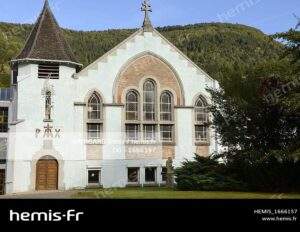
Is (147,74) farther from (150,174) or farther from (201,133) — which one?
(150,174)

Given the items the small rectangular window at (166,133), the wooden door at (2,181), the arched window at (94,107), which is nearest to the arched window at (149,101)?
the small rectangular window at (166,133)

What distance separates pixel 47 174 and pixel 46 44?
27.0 feet

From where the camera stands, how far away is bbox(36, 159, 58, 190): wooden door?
28.5 m

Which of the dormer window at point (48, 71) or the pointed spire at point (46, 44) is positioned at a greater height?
the pointed spire at point (46, 44)

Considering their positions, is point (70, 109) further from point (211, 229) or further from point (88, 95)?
point (211, 229)

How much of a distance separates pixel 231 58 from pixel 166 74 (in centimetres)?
7174

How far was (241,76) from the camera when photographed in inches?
901

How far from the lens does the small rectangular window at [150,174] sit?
30661 mm

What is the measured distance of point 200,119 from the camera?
3198 centimetres

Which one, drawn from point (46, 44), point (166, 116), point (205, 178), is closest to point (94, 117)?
point (166, 116)

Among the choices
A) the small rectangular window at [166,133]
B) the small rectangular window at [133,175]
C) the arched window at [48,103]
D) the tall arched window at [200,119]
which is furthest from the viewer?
the tall arched window at [200,119]

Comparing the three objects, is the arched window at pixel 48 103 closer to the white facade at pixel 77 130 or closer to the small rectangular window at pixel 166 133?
the white facade at pixel 77 130

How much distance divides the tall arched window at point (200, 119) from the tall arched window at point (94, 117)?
6.47m

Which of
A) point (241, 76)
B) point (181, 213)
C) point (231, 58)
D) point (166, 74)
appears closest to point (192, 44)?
point (231, 58)
